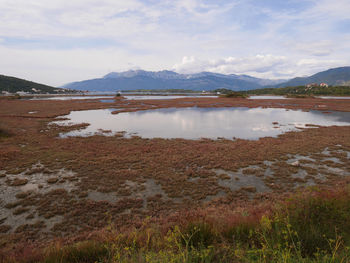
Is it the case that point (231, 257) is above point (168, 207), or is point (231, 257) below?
above

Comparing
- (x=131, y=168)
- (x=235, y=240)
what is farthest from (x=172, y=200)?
(x=131, y=168)

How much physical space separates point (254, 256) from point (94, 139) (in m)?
23.2

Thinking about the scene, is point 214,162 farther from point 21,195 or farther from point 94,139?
point 94,139

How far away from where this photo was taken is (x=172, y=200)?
1014 cm

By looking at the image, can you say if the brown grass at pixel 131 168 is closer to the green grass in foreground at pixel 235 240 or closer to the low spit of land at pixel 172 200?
the low spit of land at pixel 172 200

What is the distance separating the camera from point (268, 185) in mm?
11758

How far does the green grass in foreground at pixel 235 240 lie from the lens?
426 centimetres

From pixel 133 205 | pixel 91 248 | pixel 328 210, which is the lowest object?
pixel 133 205

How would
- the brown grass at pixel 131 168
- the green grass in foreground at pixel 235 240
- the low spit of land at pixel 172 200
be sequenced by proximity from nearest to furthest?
the green grass in foreground at pixel 235 240, the low spit of land at pixel 172 200, the brown grass at pixel 131 168

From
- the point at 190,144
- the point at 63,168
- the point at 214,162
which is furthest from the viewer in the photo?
the point at 190,144

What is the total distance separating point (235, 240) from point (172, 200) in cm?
540

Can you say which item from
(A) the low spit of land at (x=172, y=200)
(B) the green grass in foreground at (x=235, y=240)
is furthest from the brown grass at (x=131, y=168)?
(B) the green grass in foreground at (x=235, y=240)

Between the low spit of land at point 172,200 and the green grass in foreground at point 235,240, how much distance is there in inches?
1.4

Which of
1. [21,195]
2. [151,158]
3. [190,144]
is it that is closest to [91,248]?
[21,195]
